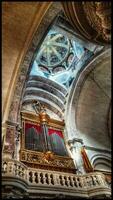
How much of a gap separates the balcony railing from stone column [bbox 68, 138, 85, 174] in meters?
0.94

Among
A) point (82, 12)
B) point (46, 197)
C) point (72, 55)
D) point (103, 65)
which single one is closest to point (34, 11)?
point (82, 12)

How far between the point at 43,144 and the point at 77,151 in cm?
185

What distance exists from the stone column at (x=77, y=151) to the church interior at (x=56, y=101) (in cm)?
5

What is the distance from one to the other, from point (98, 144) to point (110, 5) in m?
8.88

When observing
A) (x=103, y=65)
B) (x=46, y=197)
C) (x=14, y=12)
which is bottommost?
(x=46, y=197)

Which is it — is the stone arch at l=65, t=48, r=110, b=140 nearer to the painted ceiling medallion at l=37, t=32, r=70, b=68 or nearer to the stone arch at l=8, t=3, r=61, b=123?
the painted ceiling medallion at l=37, t=32, r=70, b=68

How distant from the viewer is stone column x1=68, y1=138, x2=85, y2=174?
10.5 meters

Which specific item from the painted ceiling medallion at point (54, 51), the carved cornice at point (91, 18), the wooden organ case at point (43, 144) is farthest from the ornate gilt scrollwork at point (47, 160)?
the painted ceiling medallion at point (54, 51)

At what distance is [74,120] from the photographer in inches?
510

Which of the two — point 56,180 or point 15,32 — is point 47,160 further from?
point 15,32

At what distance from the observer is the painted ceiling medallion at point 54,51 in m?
13.8

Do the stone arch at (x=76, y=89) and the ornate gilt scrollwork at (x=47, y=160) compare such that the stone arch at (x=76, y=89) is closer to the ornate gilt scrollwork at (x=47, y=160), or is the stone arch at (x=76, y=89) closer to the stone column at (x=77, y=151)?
the stone column at (x=77, y=151)

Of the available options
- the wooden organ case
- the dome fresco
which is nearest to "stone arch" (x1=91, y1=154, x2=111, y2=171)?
the wooden organ case

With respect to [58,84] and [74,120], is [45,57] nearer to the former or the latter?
[58,84]
